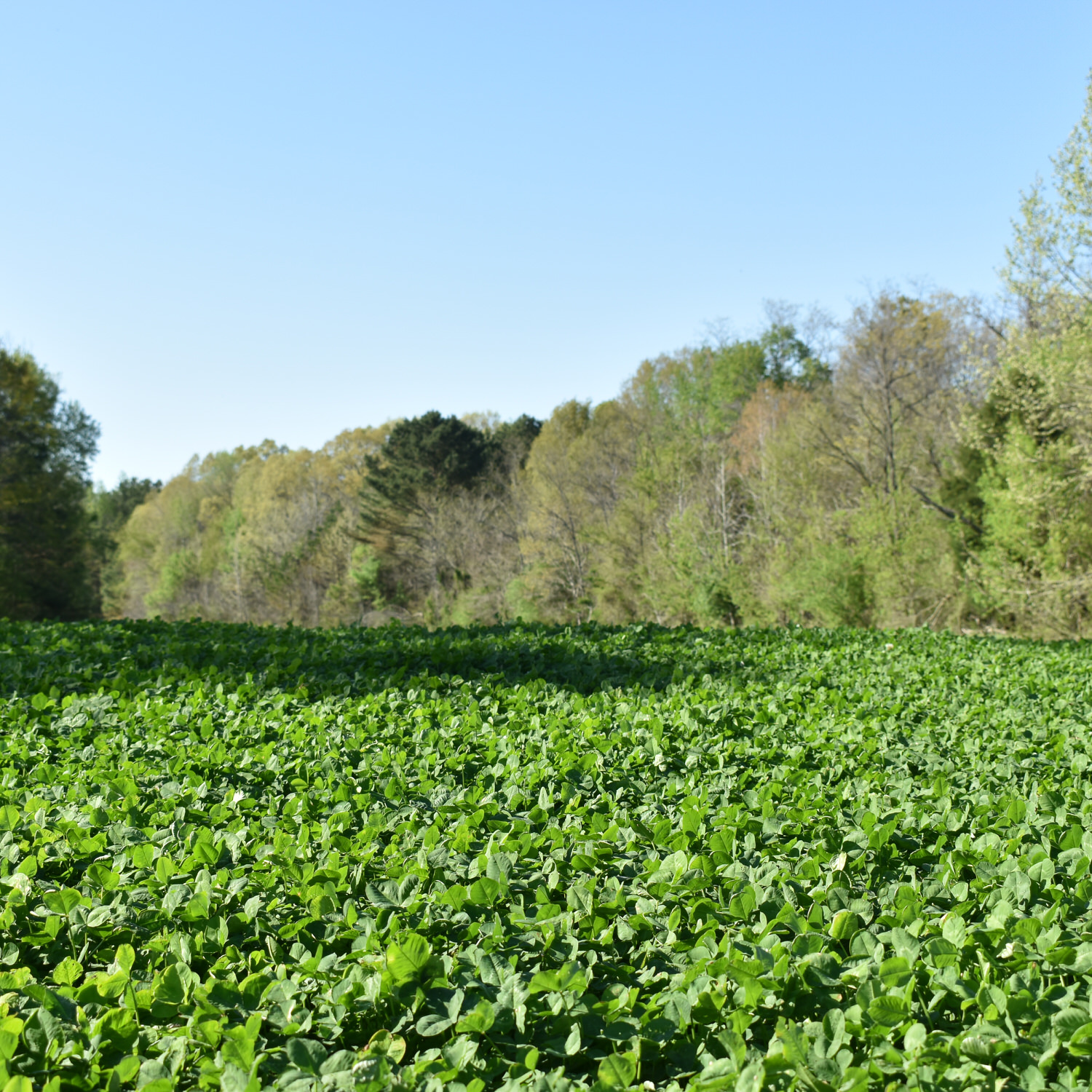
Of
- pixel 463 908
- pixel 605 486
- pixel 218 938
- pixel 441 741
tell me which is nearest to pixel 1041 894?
pixel 463 908

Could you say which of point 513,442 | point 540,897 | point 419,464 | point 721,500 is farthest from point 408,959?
point 513,442

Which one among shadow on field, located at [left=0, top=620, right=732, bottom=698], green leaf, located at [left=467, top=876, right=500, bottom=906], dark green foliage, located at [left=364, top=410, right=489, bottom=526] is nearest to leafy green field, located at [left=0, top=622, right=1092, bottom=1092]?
green leaf, located at [left=467, top=876, right=500, bottom=906]

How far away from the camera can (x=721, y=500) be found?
2655 centimetres

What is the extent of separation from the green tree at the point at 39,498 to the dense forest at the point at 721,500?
3.3 inches

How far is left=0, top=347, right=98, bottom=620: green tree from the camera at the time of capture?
2989cm

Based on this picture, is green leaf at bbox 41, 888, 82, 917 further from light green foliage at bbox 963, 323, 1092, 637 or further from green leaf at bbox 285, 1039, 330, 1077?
light green foliage at bbox 963, 323, 1092, 637

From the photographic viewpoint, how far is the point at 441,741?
3848mm

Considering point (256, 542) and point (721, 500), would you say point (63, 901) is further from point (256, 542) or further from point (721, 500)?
point (256, 542)

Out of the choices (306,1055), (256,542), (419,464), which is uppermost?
(419,464)

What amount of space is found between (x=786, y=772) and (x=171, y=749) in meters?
2.68

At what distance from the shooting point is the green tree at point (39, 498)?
29.9 m

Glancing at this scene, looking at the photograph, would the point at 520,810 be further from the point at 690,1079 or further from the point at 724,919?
the point at 690,1079

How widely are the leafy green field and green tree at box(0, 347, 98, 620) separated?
97.8ft

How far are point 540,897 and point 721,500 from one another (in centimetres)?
2513
